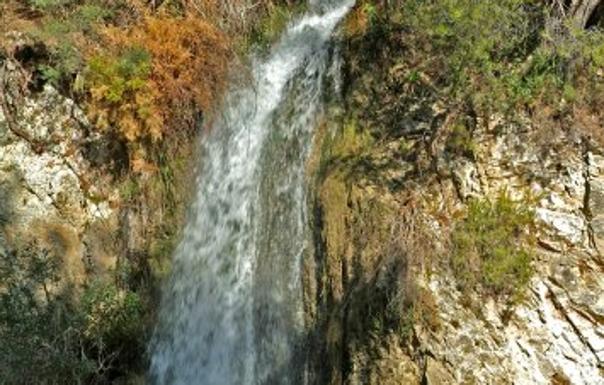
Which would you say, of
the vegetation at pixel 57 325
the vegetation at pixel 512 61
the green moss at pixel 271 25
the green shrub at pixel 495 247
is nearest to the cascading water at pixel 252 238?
the green moss at pixel 271 25

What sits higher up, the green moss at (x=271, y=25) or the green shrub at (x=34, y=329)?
the green moss at (x=271, y=25)

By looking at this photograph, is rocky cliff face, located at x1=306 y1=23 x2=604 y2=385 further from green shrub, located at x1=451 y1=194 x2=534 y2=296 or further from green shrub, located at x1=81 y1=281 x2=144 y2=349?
green shrub, located at x1=81 y1=281 x2=144 y2=349

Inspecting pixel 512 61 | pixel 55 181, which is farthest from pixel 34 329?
pixel 512 61

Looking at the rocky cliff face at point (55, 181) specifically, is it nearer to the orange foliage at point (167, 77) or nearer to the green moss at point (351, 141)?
the orange foliage at point (167, 77)

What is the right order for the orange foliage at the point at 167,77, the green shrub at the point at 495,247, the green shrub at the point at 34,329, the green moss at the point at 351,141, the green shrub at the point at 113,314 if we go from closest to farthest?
the green shrub at the point at 495,247, the green moss at the point at 351,141, the green shrub at the point at 34,329, the orange foliage at the point at 167,77, the green shrub at the point at 113,314

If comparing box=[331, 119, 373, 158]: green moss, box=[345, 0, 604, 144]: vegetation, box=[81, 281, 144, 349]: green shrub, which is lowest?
box=[81, 281, 144, 349]: green shrub

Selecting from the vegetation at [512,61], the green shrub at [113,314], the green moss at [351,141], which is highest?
the vegetation at [512,61]

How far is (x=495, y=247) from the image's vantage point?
17.0 ft

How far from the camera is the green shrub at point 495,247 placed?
507 cm

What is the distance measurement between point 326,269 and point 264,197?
55.5 inches

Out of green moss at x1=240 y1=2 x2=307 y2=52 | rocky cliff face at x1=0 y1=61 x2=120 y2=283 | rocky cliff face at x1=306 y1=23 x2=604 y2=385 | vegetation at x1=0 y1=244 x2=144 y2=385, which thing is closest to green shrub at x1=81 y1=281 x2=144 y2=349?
vegetation at x1=0 y1=244 x2=144 y2=385

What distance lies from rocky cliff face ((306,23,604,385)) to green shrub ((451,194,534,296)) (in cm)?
6

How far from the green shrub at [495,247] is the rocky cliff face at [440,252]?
59mm

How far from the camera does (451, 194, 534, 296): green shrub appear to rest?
507 cm
